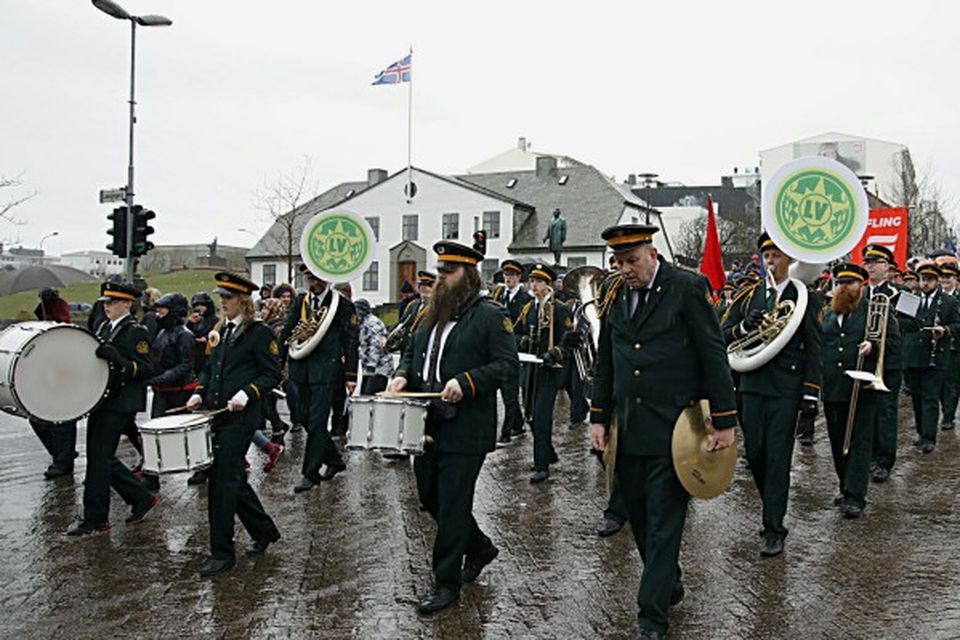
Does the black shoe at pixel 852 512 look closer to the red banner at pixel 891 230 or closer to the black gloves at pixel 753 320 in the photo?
the black gloves at pixel 753 320

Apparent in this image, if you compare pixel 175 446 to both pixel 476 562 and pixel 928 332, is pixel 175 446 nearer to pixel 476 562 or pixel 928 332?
pixel 476 562

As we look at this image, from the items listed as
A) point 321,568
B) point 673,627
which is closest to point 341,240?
point 321,568

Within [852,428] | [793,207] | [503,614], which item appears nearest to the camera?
[503,614]

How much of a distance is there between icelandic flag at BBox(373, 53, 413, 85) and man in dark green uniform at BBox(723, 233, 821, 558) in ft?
124

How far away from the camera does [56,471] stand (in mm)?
9992

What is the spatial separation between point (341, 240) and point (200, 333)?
2162mm

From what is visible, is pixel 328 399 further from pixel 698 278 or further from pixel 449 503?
pixel 698 278

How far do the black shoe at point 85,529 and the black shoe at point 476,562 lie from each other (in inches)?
125

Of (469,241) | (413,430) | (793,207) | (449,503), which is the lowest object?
(449,503)

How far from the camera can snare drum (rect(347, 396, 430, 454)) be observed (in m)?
5.77

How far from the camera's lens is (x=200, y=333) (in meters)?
11.5

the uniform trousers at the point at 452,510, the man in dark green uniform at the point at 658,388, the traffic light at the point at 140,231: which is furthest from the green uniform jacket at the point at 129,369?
the traffic light at the point at 140,231

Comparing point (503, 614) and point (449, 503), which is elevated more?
point (449, 503)

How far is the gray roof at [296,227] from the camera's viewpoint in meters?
64.3
